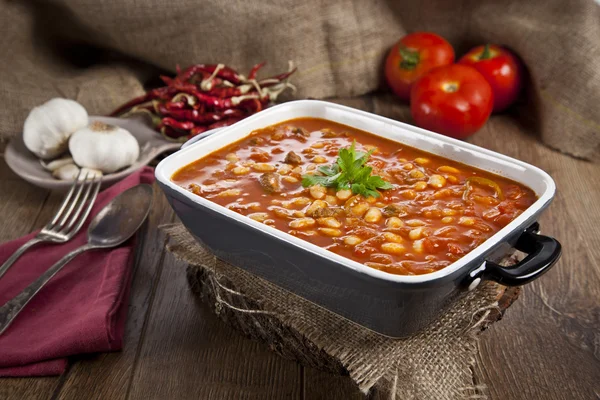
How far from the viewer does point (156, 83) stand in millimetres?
4031

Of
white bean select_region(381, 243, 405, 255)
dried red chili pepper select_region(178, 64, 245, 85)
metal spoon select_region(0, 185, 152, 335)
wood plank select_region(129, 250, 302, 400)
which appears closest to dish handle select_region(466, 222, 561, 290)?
white bean select_region(381, 243, 405, 255)

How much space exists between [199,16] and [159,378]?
83.5 inches

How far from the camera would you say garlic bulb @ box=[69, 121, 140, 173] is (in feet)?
9.93

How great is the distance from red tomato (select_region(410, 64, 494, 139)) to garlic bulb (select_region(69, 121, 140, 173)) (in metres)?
1.38

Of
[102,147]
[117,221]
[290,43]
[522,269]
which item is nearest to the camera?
[522,269]

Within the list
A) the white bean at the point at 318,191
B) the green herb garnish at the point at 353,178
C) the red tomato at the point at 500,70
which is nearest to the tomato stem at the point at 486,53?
the red tomato at the point at 500,70

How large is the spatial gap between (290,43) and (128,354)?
6.99 ft

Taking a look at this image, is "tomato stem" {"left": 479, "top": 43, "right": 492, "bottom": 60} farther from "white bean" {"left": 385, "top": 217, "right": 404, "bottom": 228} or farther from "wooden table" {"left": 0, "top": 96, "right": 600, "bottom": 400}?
"white bean" {"left": 385, "top": 217, "right": 404, "bottom": 228}

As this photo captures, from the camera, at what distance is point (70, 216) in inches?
109

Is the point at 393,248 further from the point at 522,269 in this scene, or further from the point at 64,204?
the point at 64,204

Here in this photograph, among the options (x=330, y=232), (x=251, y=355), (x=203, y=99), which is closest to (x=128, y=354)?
(x=251, y=355)

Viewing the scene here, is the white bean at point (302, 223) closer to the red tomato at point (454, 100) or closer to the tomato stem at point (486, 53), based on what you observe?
the red tomato at point (454, 100)

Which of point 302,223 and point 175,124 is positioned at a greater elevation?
point 302,223

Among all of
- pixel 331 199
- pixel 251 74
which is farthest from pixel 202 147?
pixel 251 74
